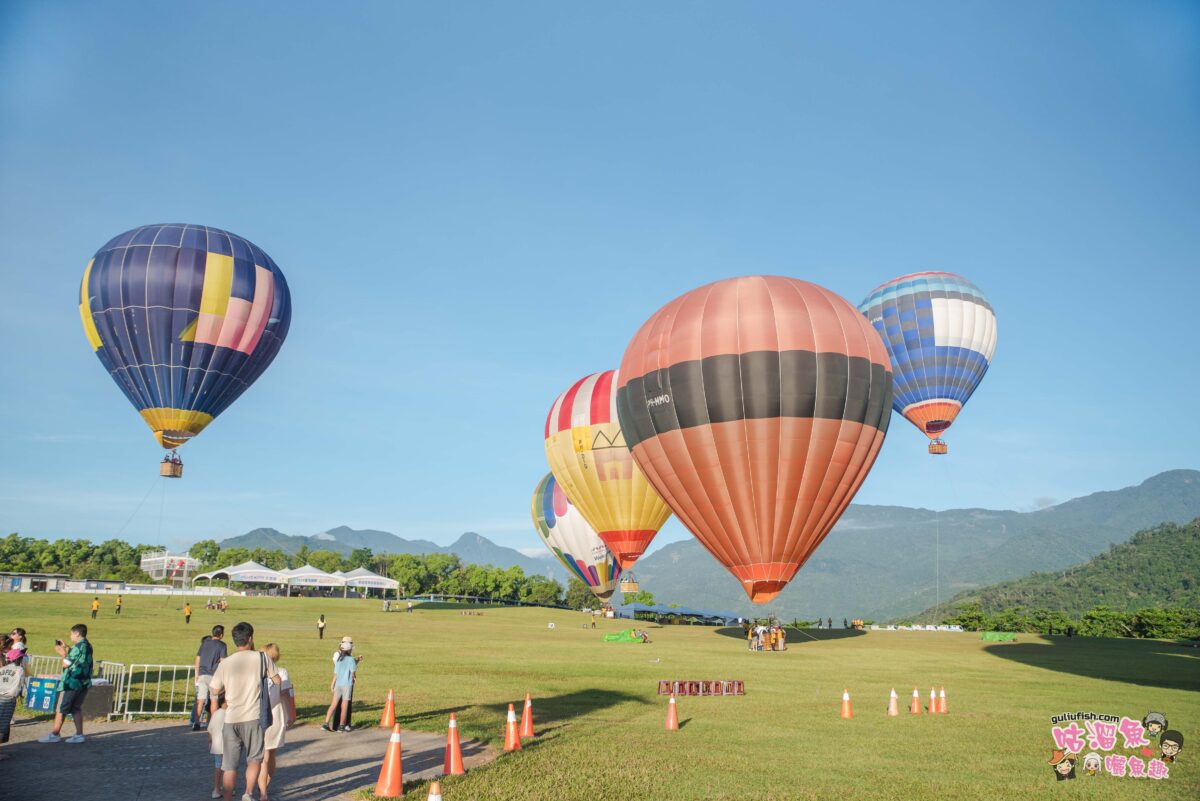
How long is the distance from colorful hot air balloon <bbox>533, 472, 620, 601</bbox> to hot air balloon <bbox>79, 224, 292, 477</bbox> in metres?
34.3

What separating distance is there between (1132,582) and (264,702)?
17633 cm

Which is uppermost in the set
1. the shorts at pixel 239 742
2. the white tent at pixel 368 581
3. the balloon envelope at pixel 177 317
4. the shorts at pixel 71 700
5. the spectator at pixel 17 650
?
the balloon envelope at pixel 177 317

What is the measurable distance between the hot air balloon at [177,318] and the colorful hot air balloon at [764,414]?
25.0 meters

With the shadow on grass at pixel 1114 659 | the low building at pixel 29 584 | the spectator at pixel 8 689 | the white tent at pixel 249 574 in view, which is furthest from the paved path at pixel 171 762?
the low building at pixel 29 584

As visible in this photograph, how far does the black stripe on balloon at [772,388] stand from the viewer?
35000 mm

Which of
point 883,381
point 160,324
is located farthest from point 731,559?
point 160,324

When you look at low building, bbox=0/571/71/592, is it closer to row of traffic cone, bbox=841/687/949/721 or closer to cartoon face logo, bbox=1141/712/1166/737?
row of traffic cone, bbox=841/687/949/721

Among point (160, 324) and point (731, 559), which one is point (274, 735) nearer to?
point (731, 559)

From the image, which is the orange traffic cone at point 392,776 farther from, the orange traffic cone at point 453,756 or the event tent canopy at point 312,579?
the event tent canopy at point 312,579

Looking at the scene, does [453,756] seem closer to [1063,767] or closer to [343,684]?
[343,684]

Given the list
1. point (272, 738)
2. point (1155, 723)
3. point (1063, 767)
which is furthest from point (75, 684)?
point (1155, 723)

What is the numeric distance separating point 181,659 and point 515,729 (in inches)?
750

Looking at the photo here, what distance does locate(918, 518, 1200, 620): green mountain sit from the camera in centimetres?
14312

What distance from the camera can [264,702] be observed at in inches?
412
